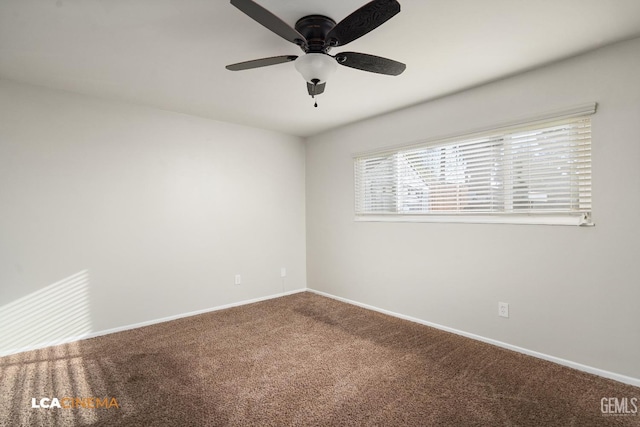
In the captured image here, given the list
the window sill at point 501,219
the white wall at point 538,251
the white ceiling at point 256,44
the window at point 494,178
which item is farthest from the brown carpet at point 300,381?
the white ceiling at point 256,44

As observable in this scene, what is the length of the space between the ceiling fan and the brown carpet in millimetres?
2050

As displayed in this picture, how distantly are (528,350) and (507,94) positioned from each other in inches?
84.6

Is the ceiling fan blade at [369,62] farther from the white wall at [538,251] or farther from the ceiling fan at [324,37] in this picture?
the white wall at [538,251]

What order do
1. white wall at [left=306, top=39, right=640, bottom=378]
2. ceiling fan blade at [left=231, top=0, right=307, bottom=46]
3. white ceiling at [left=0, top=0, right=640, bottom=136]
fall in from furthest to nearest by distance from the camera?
white wall at [left=306, top=39, right=640, bottom=378], white ceiling at [left=0, top=0, right=640, bottom=136], ceiling fan blade at [left=231, top=0, right=307, bottom=46]

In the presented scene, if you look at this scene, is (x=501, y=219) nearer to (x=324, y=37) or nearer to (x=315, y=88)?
(x=315, y=88)

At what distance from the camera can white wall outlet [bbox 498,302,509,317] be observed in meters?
2.69

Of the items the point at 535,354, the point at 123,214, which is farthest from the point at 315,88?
the point at 535,354

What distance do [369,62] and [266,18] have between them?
0.71 m

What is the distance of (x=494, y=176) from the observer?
9.23 feet

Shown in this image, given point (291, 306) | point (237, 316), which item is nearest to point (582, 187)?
point (291, 306)

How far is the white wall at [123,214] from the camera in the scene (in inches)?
108

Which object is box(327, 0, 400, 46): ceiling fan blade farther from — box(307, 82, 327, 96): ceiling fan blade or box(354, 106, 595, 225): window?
box(354, 106, 595, 225): window

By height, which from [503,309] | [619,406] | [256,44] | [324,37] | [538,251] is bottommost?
[619,406]

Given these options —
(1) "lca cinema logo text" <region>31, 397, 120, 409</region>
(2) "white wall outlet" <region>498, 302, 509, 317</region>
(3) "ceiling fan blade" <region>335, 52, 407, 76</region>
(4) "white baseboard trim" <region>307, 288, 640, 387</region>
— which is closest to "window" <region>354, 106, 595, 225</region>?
(2) "white wall outlet" <region>498, 302, 509, 317</region>
